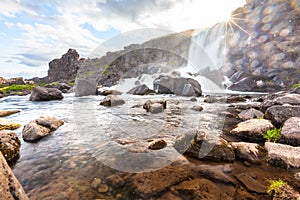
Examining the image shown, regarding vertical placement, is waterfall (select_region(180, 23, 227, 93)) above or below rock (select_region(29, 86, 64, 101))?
above

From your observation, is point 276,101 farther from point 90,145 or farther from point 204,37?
point 204,37

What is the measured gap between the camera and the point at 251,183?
3.67 meters

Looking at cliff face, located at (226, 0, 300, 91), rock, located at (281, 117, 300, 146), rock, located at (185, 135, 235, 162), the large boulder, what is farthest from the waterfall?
rock, located at (185, 135, 235, 162)

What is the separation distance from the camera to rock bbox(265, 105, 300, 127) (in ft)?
21.4

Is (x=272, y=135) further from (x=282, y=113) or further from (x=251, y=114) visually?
(x=251, y=114)

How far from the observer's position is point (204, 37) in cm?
5412

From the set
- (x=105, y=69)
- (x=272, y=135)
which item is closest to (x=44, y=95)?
(x=272, y=135)

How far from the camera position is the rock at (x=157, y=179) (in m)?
3.48

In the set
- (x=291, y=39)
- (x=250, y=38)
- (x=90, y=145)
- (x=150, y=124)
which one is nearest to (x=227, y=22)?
(x=250, y=38)

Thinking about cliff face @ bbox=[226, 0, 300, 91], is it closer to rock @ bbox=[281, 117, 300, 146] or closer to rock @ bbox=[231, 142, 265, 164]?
rock @ bbox=[281, 117, 300, 146]

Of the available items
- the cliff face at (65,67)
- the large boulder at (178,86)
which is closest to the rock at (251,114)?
the large boulder at (178,86)

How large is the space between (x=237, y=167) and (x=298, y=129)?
2823mm

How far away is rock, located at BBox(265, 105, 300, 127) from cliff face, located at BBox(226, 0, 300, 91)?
28808mm

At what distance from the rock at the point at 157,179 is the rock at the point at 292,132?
148 inches
